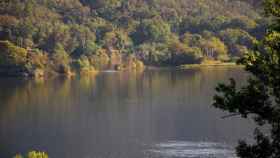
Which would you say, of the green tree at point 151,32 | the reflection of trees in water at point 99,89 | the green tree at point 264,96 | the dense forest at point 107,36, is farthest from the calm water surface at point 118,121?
the green tree at point 151,32

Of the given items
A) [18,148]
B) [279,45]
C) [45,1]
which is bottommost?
[18,148]

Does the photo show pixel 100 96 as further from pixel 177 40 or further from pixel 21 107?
pixel 177 40

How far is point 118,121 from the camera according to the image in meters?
59.8

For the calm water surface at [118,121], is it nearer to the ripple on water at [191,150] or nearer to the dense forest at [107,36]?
the ripple on water at [191,150]

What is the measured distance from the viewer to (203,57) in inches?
5423

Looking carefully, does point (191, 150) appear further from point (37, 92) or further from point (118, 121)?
point (37, 92)

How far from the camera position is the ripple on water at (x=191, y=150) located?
42.1m

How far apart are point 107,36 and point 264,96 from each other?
12523cm

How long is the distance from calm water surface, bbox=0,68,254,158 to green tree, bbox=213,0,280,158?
23.7m

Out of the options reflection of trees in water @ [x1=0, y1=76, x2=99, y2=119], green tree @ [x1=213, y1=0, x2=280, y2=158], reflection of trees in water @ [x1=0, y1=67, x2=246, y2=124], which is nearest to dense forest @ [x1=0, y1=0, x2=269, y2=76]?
reflection of trees in water @ [x1=0, y1=76, x2=99, y2=119]

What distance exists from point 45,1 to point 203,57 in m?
46.5

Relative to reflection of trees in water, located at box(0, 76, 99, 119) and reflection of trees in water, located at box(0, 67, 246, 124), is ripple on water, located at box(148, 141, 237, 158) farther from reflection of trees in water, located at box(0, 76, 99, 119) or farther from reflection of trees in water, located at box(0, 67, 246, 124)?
reflection of trees in water, located at box(0, 76, 99, 119)

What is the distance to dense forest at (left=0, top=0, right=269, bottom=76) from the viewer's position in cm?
12244

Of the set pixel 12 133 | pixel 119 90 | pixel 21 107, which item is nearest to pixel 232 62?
pixel 119 90
